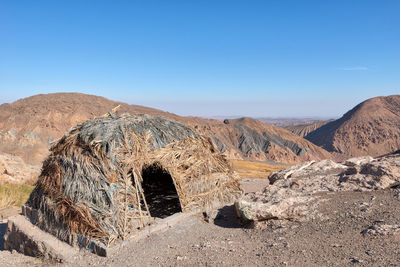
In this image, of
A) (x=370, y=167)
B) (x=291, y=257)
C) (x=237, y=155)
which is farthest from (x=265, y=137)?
(x=291, y=257)

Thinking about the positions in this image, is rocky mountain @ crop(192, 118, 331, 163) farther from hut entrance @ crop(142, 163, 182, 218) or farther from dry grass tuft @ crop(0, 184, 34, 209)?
hut entrance @ crop(142, 163, 182, 218)

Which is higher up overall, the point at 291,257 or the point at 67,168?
the point at 67,168

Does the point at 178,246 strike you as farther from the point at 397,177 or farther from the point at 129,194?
the point at 397,177

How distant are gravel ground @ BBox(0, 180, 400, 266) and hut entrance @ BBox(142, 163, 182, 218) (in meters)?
1.62

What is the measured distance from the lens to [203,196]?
768cm

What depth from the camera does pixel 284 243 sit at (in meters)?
5.21

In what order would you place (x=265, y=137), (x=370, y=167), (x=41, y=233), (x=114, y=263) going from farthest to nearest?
1. (x=265, y=137)
2. (x=370, y=167)
3. (x=41, y=233)
4. (x=114, y=263)

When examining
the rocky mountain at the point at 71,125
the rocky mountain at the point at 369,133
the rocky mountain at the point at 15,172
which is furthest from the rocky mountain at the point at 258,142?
the rocky mountain at the point at 15,172

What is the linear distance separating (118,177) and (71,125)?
29.3 m

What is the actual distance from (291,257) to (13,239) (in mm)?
6499

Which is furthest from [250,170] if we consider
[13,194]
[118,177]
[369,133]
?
[369,133]

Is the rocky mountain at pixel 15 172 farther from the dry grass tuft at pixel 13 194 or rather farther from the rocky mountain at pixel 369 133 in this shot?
the rocky mountain at pixel 369 133

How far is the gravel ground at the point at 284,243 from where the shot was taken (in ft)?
14.8

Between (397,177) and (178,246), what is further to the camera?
(397,177)
